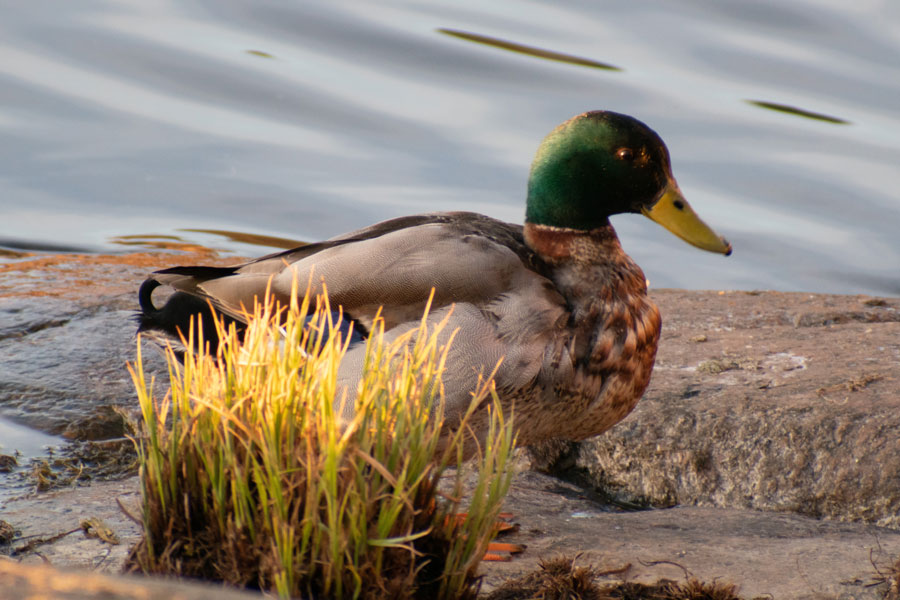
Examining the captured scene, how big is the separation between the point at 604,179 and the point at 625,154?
11 cm

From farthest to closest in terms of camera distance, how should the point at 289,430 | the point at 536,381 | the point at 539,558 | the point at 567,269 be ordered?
the point at 567,269, the point at 536,381, the point at 539,558, the point at 289,430

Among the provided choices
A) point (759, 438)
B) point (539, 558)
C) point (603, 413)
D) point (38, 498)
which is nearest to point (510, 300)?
point (603, 413)

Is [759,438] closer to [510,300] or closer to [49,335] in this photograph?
[510,300]

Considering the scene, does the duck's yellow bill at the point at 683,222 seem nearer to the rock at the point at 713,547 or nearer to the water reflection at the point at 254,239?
the rock at the point at 713,547

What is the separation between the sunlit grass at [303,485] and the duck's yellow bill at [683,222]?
1.48 m

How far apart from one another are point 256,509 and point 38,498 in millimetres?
1408

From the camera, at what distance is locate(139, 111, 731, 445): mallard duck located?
3279 millimetres

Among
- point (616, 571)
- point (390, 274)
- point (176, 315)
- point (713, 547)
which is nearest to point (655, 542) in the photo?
point (713, 547)

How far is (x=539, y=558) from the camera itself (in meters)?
2.97

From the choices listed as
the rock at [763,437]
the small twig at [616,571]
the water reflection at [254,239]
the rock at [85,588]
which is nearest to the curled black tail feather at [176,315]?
the rock at [763,437]

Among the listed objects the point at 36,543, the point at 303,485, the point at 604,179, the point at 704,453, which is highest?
the point at 604,179

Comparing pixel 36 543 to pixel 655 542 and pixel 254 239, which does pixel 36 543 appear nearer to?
pixel 655 542

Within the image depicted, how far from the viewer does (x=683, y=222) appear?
3.78 meters

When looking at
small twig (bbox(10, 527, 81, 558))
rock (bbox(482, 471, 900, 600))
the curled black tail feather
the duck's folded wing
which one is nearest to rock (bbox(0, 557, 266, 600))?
rock (bbox(482, 471, 900, 600))
